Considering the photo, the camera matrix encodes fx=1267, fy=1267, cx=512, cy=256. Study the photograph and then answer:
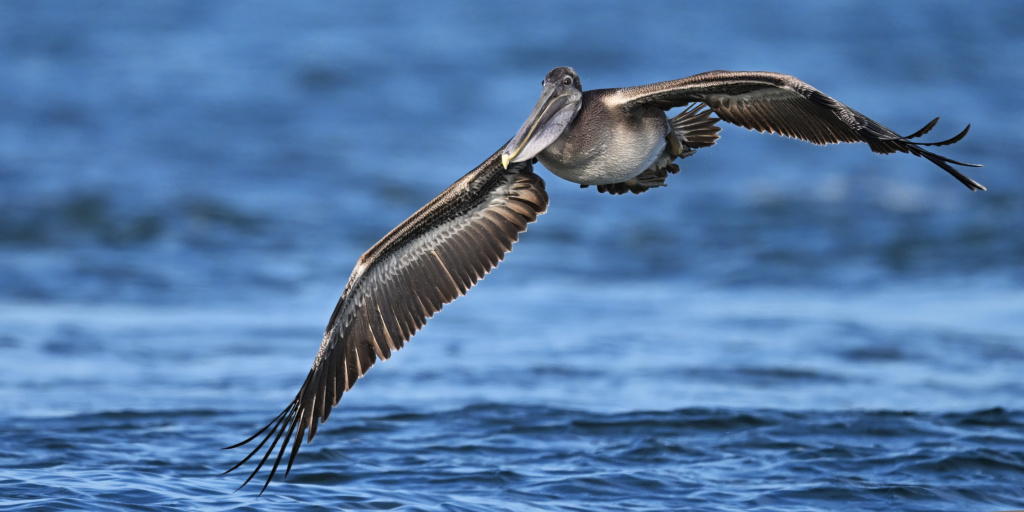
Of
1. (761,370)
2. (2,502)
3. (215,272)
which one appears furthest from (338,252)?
(2,502)

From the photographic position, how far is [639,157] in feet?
19.3

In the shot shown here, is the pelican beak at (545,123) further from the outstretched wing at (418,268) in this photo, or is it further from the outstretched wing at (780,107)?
the outstretched wing at (418,268)

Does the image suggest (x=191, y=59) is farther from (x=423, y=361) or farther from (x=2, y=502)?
(x=2, y=502)

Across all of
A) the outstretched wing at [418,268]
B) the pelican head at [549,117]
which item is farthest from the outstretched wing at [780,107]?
the outstretched wing at [418,268]

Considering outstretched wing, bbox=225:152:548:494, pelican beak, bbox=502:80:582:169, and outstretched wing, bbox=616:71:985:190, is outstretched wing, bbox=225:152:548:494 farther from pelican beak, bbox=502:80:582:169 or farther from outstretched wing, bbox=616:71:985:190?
outstretched wing, bbox=616:71:985:190

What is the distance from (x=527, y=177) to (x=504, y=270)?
7323mm

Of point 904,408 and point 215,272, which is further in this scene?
point 215,272

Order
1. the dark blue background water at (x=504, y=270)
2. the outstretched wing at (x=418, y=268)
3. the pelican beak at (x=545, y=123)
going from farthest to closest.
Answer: the dark blue background water at (x=504, y=270), the outstretched wing at (x=418, y=268), the pelican beak at (x=545, y=123)

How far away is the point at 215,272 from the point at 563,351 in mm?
4490

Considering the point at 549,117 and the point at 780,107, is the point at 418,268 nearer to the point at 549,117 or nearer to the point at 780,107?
the point at 549,117

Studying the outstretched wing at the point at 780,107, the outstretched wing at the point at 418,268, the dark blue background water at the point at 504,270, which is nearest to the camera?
the outstretched wing at the point at 780,107

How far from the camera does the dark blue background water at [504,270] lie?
745 centimetres

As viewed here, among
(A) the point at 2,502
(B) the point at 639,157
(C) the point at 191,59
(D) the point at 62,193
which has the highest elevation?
(C) the point at 191,59

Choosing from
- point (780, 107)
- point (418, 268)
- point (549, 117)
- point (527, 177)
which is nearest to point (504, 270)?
point (418, 268)
